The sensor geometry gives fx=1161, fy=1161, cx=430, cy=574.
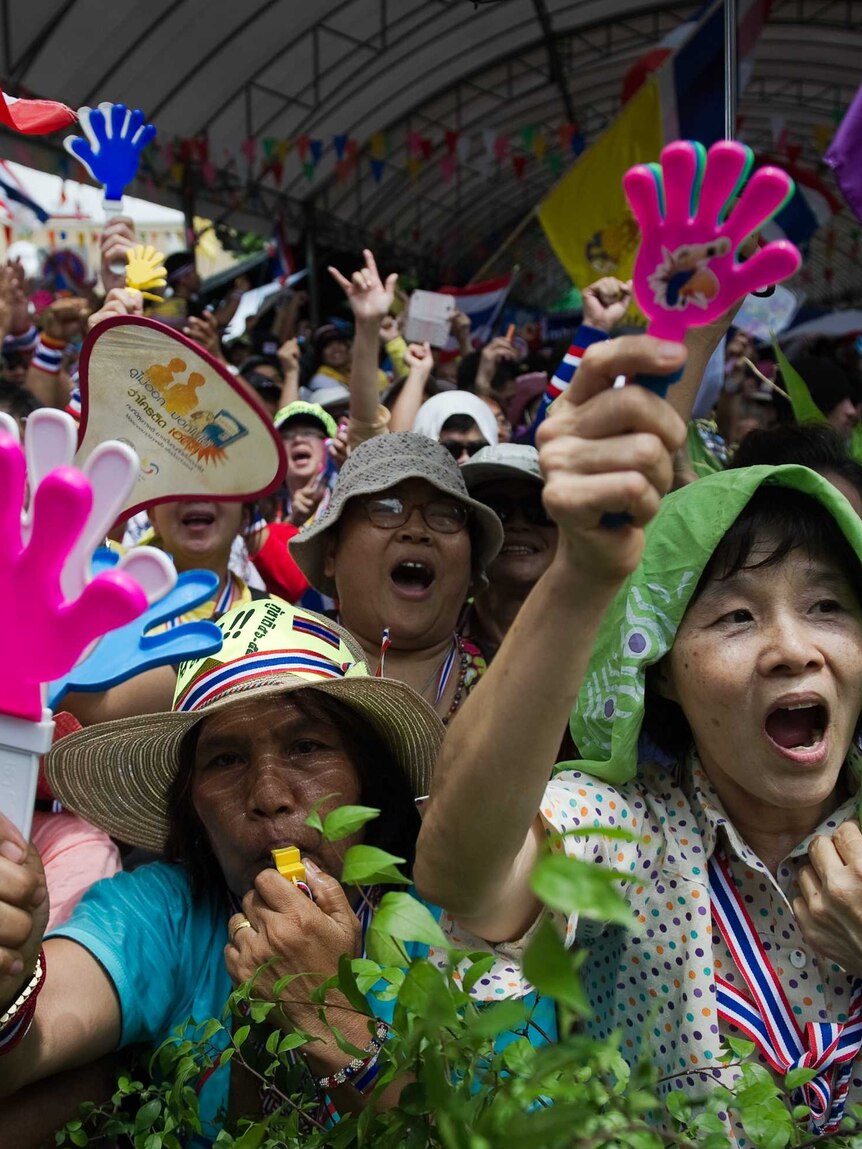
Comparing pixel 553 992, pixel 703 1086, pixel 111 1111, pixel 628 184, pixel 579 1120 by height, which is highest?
pixel 628 184

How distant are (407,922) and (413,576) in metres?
1.85

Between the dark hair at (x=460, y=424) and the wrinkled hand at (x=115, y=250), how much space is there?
129 centimetres

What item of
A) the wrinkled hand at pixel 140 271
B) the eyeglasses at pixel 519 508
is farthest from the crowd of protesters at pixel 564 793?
the wrinkled hand at pixel 140 271

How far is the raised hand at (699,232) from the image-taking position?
948 millimetres

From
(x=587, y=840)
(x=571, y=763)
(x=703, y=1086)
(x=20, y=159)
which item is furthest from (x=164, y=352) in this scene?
(x=20, y=159)

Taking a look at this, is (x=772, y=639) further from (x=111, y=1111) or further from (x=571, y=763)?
(x=111, y=1111)

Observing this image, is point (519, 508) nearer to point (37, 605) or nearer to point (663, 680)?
point (663, 680)

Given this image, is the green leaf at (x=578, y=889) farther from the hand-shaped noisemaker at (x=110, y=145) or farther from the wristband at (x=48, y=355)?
the wristband at (x=48, y=355)

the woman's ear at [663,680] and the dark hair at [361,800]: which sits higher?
the woman's ear at [663,680]

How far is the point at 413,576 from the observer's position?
2.70m

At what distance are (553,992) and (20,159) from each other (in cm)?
1035

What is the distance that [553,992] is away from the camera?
714 millimetres

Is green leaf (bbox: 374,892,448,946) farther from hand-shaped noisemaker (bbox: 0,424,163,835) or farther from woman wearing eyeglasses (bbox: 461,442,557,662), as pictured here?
woman wearing eyeglasses (bbox: 461,442,557,662)

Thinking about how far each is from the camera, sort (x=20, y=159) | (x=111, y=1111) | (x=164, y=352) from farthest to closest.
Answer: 1. (x=20, y=159)
2. (x=164, y=352)
3. (x=111, y=1111)
